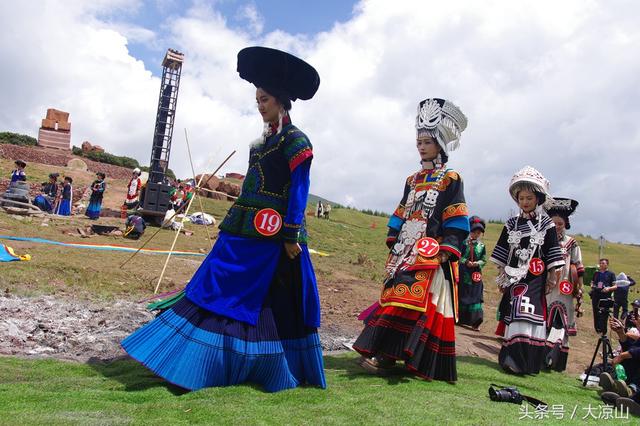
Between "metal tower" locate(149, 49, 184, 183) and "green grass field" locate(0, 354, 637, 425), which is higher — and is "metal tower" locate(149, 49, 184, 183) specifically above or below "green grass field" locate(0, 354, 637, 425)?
above

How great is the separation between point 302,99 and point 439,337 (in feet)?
7.83

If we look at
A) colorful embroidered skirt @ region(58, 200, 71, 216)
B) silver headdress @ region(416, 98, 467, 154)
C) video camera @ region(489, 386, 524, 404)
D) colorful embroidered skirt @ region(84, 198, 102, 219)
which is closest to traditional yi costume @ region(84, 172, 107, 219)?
colorful embroidered skirt @ region(84, 198, 102, 219)

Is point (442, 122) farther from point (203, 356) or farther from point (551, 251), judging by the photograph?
point (203, 356)

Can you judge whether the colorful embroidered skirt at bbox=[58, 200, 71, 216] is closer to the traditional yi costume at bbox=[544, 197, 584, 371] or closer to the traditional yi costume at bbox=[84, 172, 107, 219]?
the traditional yi costume at bbox=[84, 172, 107, 219]

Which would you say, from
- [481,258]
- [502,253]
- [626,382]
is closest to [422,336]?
[626,382]

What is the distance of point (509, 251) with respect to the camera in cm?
626

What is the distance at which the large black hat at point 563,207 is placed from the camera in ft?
23.6

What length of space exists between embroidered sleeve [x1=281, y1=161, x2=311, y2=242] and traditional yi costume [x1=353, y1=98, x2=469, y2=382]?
49.1 inches

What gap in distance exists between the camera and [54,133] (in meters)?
37.3

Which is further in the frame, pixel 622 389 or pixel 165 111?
pixel 165 111

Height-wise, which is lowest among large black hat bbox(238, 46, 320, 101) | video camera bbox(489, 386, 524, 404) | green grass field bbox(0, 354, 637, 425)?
green grass field bbox(0, 354, 637, 425)

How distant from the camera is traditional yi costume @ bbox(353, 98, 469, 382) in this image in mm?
4672

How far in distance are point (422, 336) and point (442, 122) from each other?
207 centimetres

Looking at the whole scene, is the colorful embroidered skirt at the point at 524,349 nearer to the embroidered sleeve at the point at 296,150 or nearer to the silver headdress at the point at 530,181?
the silver headdress at the point at 530,181
